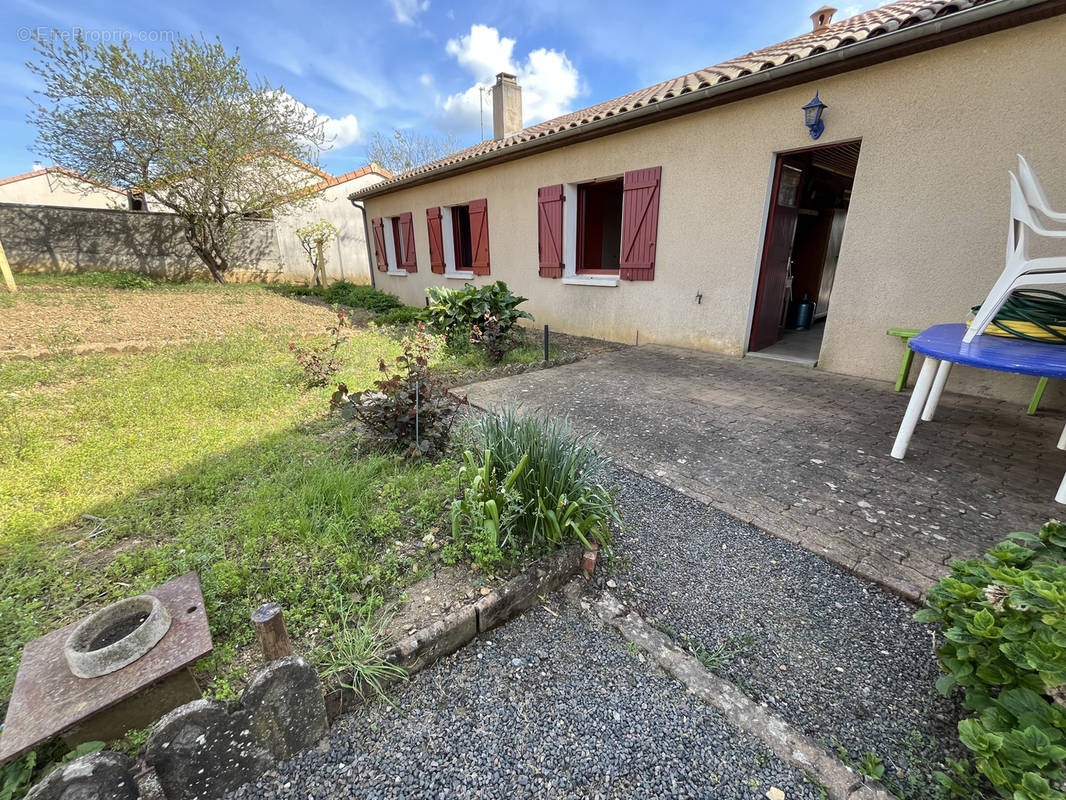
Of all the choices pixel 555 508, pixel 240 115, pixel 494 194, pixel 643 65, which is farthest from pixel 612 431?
pixel 240 115

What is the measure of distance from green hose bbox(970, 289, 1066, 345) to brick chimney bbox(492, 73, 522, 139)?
32.9ft

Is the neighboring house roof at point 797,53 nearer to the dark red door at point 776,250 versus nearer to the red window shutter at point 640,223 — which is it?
the red window shutter at point 640,223

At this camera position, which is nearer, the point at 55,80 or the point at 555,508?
the point at 555,508

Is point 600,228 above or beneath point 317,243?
beneath

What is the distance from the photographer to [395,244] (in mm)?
10797

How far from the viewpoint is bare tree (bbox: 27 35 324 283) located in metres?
8.76

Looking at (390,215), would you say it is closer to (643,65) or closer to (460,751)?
(643,65)

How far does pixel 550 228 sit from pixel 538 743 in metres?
6.29

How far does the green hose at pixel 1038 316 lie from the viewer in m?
2.19

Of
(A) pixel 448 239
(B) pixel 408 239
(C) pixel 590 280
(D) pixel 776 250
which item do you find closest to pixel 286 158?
(B) pixel 408 239

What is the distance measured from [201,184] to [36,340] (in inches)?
296

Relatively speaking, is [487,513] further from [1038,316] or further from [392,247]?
[392,247]

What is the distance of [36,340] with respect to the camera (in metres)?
4.75

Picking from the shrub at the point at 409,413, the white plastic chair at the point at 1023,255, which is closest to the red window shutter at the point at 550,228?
the shrub at the point at 409,413
